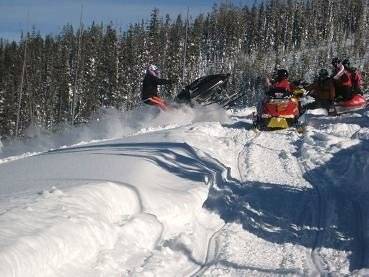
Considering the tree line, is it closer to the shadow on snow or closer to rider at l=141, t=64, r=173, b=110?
rider at l=141, t=64, r=173, b=110

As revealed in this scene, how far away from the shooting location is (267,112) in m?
14.2

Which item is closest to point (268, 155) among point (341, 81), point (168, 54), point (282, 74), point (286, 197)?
point (286, 197)

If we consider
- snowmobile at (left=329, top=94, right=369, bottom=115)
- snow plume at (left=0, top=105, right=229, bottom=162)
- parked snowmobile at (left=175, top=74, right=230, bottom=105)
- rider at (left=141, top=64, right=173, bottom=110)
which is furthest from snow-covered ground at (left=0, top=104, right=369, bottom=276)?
parked snowmobile at (left=175, top=74, right=230, bottom=105)

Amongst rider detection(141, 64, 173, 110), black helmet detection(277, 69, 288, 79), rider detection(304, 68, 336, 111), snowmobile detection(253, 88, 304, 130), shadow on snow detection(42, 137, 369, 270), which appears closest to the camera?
shadow on snow detection(42, 137, 369, 270)

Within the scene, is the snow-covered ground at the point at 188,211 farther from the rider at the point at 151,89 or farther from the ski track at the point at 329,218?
the rider at the point at 151,89

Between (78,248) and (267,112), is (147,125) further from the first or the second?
(78,248)

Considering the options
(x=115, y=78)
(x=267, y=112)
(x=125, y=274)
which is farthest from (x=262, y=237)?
(x=115, y=78)

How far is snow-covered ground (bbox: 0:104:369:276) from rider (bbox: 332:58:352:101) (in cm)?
463

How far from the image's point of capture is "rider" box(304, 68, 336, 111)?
52.4 ft

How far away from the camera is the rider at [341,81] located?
52.1 feet

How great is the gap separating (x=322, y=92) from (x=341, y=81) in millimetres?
669

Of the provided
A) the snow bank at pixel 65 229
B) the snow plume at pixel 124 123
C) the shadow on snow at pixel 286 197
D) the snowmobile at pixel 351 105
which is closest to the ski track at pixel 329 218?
the shadow on snow at pixel 286 197

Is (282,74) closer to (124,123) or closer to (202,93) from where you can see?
(202,93)

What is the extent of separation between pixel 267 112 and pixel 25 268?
35.5ft
